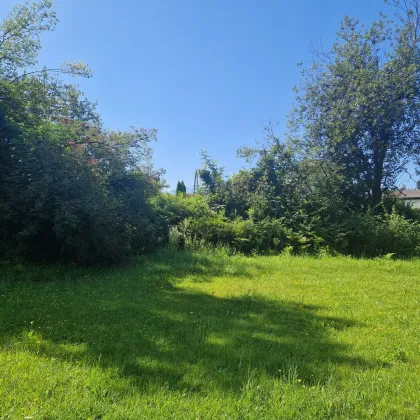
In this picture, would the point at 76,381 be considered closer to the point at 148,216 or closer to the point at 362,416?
the point at 362,416

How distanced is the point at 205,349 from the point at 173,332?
60 cm

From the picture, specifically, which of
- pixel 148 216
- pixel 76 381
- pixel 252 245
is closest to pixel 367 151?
pixel 252 245

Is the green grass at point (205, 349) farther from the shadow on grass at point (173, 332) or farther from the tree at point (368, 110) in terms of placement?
the tree at point (368, 110)

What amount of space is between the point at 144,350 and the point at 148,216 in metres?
6.69

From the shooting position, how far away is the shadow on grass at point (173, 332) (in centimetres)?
286

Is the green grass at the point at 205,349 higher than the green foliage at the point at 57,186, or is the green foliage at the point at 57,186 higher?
the green foliage at the point at 57,186

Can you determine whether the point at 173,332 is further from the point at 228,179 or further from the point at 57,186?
the point at 228,179

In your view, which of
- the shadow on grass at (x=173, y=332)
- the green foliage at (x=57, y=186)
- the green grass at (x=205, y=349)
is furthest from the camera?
the green foliage at (x=57, y=186)

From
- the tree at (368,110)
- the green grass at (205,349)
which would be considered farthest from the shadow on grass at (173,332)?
the tree at (368,110)

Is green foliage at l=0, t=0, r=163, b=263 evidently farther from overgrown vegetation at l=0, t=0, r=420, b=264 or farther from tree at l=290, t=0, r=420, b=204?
tree at l=290, t=0, r=420, b=204

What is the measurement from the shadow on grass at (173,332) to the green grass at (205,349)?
0.02 m

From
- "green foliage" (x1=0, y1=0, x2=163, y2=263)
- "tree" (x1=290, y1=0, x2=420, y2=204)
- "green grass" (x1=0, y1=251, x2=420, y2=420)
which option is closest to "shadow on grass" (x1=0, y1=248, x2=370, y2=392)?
"green grass" (x1=0, y1=251, x2=420, y2=420)

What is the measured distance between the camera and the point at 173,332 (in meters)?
3.79

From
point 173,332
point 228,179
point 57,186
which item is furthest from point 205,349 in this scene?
point 228,179
